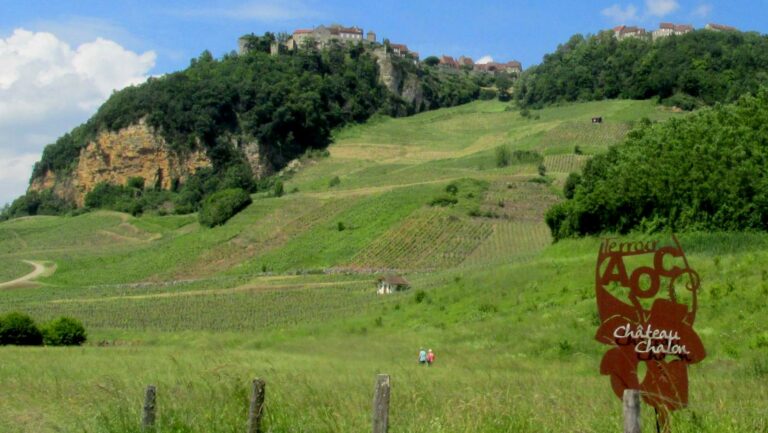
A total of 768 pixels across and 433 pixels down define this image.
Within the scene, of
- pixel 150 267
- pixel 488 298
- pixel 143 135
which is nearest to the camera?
pixel 488 298

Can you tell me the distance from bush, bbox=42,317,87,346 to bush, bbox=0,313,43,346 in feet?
1.32

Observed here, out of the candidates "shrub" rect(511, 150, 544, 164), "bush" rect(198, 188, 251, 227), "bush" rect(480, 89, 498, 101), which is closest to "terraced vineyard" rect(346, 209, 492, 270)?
"shrub" rect(511, 150, 544, 164)

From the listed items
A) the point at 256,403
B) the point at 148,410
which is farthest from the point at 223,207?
the point at 256,403

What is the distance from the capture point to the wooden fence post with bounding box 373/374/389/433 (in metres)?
7.13

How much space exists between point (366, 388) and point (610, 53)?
138468 millimetres

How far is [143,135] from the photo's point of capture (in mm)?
134375

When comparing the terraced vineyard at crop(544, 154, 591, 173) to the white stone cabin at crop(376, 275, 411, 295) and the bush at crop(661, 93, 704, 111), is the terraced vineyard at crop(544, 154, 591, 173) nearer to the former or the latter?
the bush at crop(661, 93, 704, 111)

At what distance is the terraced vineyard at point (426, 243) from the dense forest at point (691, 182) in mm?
17085

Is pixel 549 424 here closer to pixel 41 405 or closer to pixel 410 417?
pixel 410 417

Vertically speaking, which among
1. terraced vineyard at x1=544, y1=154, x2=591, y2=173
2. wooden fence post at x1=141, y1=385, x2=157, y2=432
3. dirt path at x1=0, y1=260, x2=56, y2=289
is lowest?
dirt path at x1=0, y1=260, x2=56, y2=289

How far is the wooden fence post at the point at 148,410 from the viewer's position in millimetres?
8773

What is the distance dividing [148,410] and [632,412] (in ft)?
15.6

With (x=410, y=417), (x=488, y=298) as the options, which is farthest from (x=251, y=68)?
(x=410, y=417)

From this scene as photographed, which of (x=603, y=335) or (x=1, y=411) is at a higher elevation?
(x=603, y=335)
